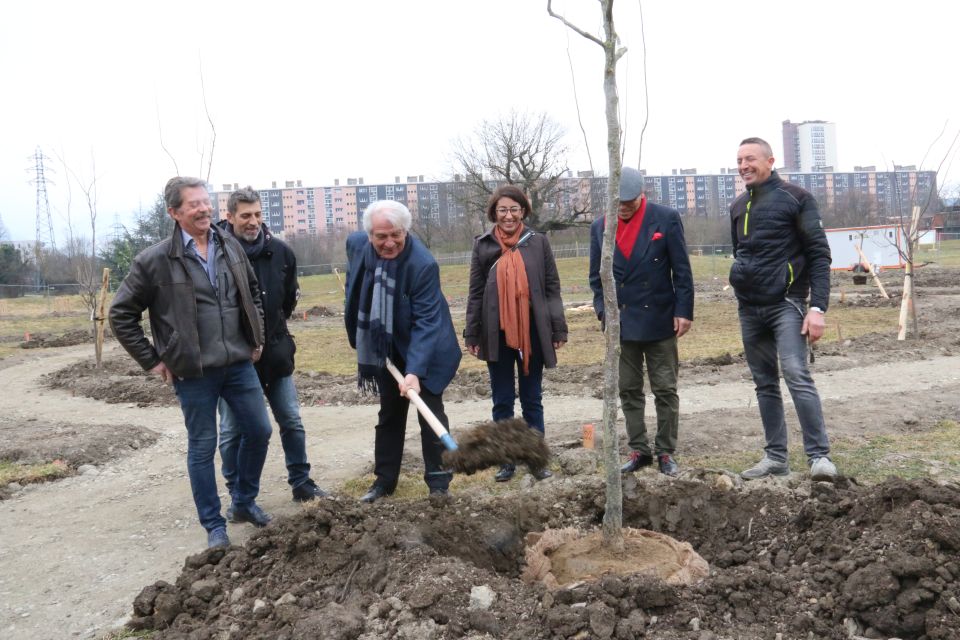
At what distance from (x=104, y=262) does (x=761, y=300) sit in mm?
47343

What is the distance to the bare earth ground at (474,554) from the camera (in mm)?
2916

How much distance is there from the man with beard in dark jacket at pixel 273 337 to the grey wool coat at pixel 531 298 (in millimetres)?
1234

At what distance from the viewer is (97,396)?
34.3 feet

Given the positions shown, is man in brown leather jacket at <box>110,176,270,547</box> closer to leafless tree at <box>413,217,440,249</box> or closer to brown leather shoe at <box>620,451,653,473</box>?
brown leather shoe at <box>620,451,653,473</box>

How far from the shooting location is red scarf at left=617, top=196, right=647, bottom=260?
5086 mm

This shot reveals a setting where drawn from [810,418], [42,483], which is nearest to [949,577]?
[810,418]

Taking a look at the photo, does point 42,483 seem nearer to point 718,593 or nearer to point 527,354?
point 527,354

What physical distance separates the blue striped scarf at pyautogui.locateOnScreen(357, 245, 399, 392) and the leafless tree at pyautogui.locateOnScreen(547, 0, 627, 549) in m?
1.60

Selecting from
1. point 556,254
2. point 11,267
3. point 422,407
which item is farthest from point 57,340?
point 556,254

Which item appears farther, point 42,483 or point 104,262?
point 104,262

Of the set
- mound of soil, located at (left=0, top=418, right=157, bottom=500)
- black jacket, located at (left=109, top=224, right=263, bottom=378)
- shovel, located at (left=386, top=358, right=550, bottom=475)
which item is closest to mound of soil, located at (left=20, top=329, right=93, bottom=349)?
mound of soil, located at (left=0, top=418, right=157, bottom=500)

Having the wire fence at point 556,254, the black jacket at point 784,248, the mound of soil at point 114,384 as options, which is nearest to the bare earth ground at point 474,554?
the black jacket at point 784,248

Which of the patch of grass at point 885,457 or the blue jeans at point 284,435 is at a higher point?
the blue jeans at point 284,435

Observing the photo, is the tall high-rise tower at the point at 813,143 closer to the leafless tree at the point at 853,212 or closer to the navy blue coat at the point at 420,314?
the leafless tree at the point at 853,212
